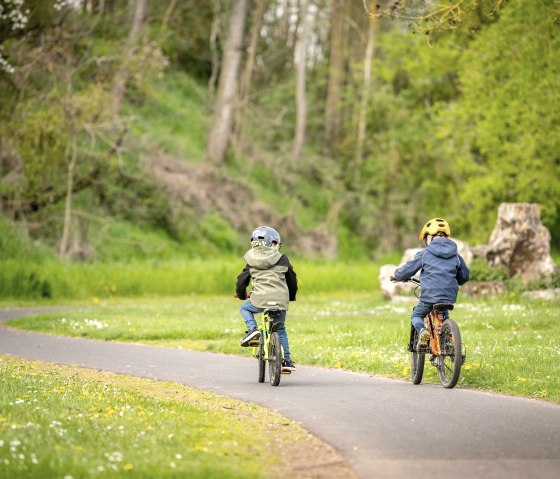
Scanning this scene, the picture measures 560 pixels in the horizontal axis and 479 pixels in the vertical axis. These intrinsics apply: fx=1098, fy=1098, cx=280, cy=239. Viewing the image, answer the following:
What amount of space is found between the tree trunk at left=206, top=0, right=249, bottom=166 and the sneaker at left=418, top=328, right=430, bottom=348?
110ft

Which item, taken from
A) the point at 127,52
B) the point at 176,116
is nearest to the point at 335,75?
the point at 176,116

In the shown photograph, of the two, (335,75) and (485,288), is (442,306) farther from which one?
(335,75)

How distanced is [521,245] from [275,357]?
56.6 feet

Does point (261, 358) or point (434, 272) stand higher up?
point (434, 272)

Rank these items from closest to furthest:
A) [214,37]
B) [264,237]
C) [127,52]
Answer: [264,237] → [127,52] → [214,37]

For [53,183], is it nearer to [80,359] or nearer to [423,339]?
[80,359]

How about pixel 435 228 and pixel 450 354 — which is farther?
pixel 435 228

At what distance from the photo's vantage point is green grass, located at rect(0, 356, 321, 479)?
7691 millimetres

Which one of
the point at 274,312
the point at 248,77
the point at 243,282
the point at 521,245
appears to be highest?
the point at 248,77

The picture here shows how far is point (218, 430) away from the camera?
31.6 ft

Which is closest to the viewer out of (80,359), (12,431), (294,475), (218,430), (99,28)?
(294,475)

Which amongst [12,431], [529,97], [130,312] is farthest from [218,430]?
[529,97]

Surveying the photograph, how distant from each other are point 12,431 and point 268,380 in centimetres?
595

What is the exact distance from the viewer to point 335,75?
2222 inches
